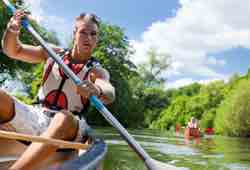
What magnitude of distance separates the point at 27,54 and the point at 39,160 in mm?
1024

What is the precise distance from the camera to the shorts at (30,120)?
7.83 feet

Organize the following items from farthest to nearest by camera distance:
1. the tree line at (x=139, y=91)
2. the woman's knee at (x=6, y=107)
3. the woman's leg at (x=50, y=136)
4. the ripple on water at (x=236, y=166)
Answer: the tree line at (x=139, y=91)
the ripple on water at (x=236, y=166)
the woman's knee at (x=6, y=107)
the woman's leg at (x=50, y=136)

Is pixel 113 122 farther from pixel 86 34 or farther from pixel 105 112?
pixel 86 34

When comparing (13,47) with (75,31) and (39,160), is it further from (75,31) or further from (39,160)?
(39,160)

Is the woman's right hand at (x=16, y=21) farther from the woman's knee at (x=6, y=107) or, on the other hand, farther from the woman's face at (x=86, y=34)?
the woman's knee at (x=6, y=107)

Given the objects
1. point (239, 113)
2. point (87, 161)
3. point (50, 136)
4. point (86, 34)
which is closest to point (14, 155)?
point (50, 136)

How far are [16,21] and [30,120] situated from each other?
0.79 m

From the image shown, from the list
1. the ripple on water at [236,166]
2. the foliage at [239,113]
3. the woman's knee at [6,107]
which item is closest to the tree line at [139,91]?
the foliage at [239,113]

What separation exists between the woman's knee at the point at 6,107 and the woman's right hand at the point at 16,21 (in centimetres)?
72

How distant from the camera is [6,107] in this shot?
226 cm

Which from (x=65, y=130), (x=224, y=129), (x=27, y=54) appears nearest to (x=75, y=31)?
(x=27, y=54)

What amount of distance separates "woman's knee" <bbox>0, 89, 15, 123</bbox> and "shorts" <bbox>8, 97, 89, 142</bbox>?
0.09ft

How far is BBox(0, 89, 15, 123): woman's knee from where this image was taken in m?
2.20

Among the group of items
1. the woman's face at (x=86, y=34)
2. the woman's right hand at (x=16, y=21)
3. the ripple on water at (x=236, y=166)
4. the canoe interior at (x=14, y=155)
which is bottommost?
the ripple on water at (x=236, y=166)
